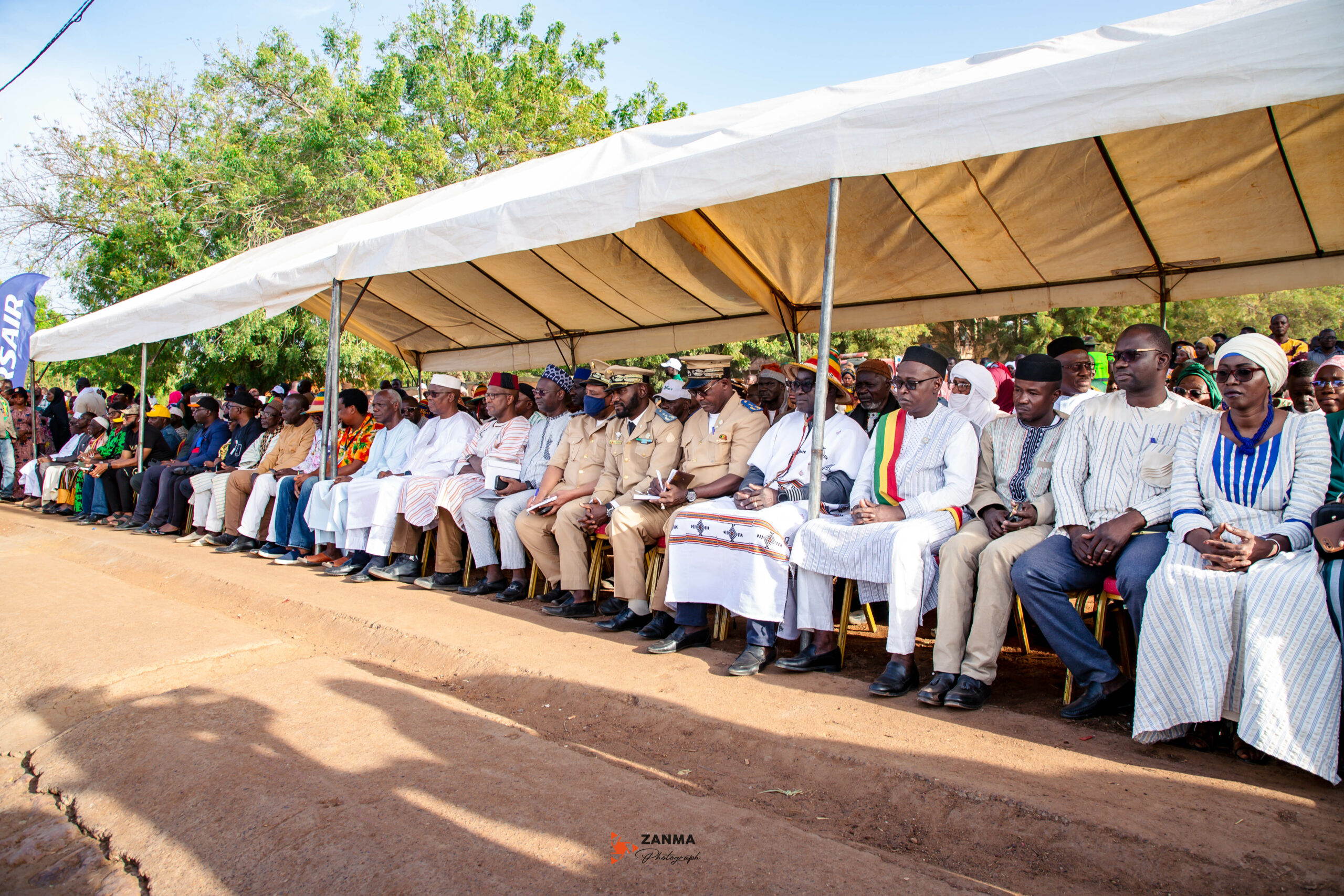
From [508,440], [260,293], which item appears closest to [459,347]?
[260,293]

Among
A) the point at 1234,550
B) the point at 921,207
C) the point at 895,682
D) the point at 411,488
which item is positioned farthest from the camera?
the point at 411,488

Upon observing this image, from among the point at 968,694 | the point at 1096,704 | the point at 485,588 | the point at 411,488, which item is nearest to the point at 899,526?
the point at 968,694

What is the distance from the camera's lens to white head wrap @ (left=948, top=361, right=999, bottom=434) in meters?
5.69

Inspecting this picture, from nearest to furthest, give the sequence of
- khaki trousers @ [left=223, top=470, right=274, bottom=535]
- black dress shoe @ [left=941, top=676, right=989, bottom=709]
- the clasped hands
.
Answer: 1. the clasped hands
2. black dress shoe @ [left=941, top=676, right=989, bottom=709]
3. khaki trousers @ [left=223, top=470, right=274, bottom=535]

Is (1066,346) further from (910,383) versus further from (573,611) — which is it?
(573,611)

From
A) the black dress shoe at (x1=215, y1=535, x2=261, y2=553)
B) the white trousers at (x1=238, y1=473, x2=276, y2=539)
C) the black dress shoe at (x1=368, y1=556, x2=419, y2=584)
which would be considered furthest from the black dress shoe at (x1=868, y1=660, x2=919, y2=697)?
the black dress shoe at (x1=215, y1=535, x2=261, y2=553)

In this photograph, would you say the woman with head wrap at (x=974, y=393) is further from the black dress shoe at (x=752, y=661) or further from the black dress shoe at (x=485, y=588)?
the black dress shoe at (x=485, y=588)

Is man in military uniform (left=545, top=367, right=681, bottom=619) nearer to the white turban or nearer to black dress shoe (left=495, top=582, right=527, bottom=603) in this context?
black dress shoe (left=495, top=582, right=527, bottom=603)

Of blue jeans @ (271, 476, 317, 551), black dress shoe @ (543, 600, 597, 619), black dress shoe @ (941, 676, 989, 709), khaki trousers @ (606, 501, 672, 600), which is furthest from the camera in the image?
blue jeans @ (271, 476, 317, 551)

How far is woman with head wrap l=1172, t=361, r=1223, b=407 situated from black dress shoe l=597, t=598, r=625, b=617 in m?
3.83

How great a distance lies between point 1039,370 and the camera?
436cm

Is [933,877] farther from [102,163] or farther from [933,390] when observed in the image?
[102,163]

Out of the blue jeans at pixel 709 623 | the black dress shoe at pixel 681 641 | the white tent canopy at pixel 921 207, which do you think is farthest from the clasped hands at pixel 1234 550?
the black dress shoe at pixel 681 641

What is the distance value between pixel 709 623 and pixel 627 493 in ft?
4.04
